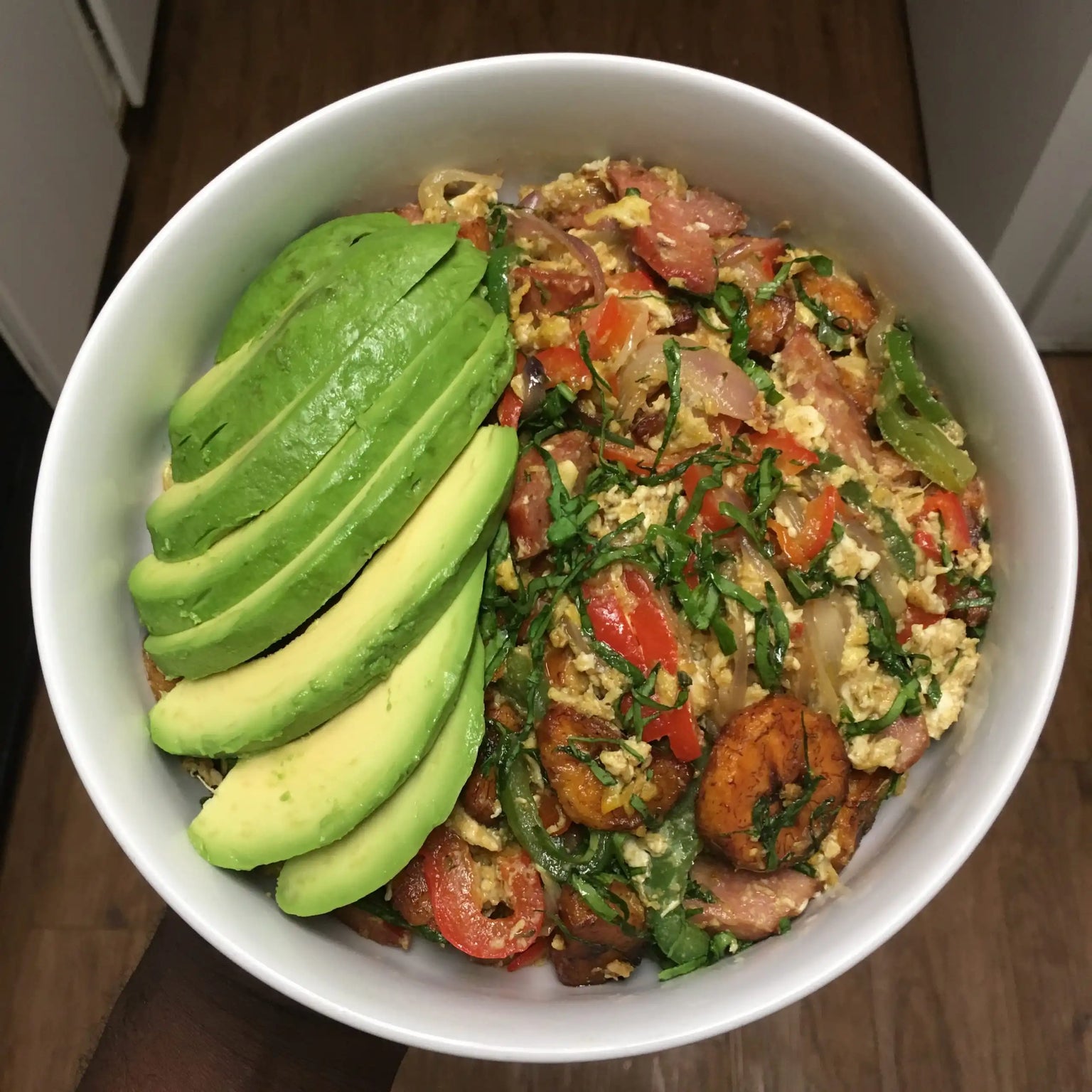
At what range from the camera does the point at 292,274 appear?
1.19 m

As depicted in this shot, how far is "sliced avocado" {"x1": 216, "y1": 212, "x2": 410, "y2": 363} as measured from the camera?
1178 millimetres

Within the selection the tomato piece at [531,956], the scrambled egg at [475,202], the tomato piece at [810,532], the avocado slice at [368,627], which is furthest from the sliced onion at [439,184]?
the tomato piece at [531,956]

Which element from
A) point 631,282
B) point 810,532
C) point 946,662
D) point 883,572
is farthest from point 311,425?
point 946,662

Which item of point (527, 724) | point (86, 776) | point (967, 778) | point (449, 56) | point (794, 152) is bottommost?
point (967, 778)

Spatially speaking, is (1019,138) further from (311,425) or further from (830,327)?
(311,425)

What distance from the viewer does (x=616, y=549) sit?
112cm

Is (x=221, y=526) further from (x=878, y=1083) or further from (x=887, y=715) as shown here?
(x=878, y=1083)

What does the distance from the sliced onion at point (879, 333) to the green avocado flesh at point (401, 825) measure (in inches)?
25.0

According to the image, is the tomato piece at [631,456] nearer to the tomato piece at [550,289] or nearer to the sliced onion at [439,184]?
the tomato piece at [550,289]

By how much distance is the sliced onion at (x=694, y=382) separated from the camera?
1185 mm

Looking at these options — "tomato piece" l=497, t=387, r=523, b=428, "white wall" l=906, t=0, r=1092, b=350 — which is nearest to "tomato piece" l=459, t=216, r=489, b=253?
"tomato piece" l=497, t=387, r=523, b=428

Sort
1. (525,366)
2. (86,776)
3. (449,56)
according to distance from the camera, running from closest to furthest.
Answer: (86,776) → (525,366) → (449,56)

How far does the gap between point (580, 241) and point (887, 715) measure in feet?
2.25

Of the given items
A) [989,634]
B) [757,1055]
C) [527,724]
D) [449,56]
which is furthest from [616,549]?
[449,56]
